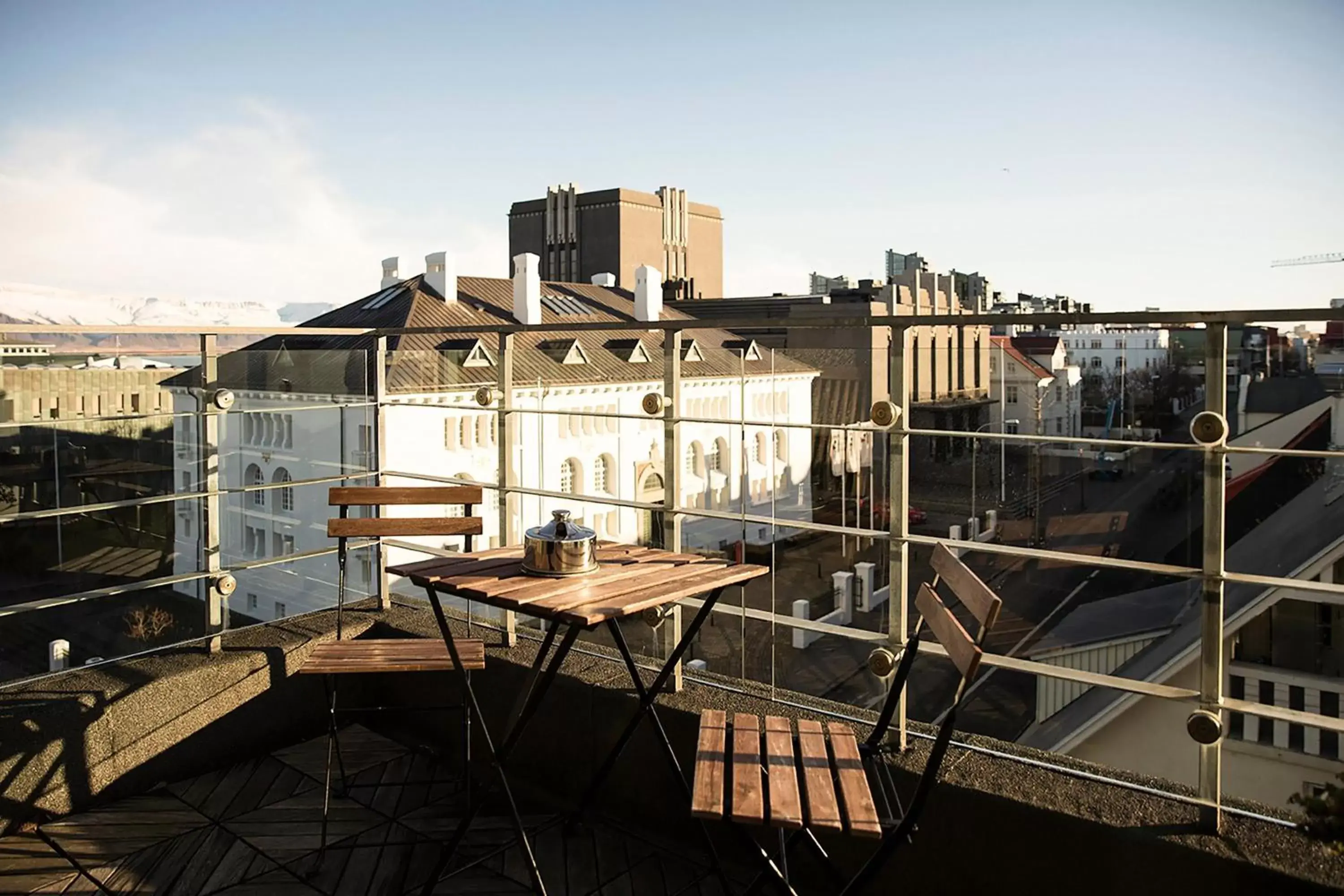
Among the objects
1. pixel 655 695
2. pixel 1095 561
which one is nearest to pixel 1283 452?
pixel 1095 561

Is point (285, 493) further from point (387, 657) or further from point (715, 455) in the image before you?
point (715, 455)

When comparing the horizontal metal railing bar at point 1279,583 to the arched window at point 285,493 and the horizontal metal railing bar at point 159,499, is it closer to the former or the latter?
the horizontal metal railing bar at point 159,499

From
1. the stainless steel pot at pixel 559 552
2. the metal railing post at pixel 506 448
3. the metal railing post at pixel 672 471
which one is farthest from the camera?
the metal railing post at pixel 506 448

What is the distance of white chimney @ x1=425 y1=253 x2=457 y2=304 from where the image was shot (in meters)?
37.9

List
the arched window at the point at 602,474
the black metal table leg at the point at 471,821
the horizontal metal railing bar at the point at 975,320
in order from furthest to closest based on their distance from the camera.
A: the arched window at the point at 602,474
the black metal table leg at the point at 471,821
the horizontal metal railing bar at the point at 975,320

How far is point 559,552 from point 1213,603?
1644 mm

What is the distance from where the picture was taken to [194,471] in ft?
13.4

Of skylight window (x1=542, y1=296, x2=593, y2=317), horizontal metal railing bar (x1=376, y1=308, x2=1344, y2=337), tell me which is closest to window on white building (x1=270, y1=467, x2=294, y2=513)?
horizontal metal railing bar (x1=376, y1=308, x2=1344, y2=337)

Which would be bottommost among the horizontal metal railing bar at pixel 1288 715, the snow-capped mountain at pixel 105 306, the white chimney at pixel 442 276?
the horizontal metal railing bar at pixel 1288 715

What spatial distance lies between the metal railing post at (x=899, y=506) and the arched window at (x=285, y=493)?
2.90 meters

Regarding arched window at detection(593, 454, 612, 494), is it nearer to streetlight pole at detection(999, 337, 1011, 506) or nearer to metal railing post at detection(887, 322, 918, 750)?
metal railing post at detection(887, 322, 918, 750)

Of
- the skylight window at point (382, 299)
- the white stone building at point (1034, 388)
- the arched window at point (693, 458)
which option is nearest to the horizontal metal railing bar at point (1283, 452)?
the arched window at point (693, 458)

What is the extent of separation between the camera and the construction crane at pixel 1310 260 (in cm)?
8894

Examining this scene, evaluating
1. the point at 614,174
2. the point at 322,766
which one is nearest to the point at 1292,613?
the point at 322,766
